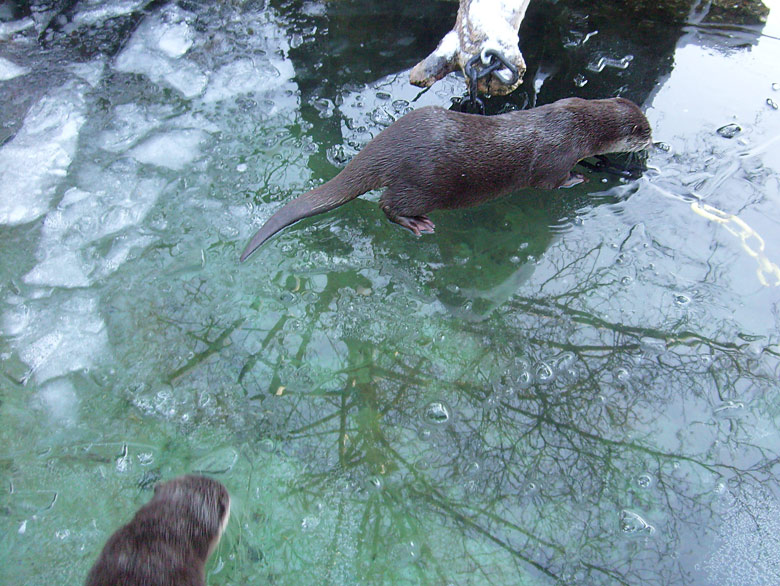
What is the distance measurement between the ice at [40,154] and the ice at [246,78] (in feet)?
2.02

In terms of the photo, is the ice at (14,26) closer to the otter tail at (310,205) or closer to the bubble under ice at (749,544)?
the otter tail at (310,205)

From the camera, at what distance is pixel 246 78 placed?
2.73m

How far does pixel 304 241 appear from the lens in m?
2.20

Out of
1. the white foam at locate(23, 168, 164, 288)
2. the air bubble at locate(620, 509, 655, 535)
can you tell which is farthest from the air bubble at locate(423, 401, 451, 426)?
the white foam at locate(23, 168, 164, 288)

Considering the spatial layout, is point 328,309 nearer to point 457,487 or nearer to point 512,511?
point 457,487

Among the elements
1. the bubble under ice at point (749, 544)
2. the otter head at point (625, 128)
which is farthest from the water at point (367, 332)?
the otter head at point (625, 128)

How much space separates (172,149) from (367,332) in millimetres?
1252

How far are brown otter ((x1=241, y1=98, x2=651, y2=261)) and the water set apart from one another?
0.55 ft

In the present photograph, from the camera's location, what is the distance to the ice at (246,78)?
2.67 metres

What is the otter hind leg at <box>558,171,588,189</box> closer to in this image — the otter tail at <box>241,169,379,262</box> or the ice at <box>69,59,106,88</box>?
the otter tail at <box>241,169,379,262</box>

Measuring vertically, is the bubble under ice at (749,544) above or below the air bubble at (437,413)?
below

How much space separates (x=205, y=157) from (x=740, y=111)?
248 centimetres

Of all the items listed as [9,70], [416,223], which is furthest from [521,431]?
[9,70]

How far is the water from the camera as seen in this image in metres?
1.60
